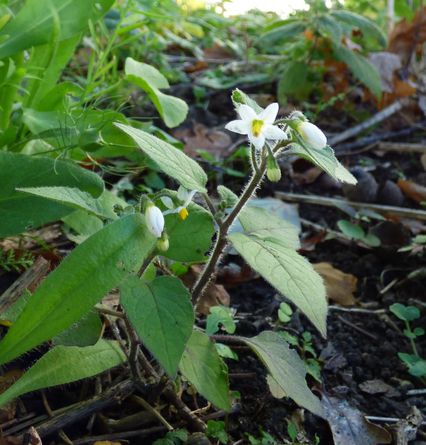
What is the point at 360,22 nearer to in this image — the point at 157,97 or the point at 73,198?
the point at 157,97

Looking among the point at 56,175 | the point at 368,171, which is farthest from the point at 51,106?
the point at 368,171

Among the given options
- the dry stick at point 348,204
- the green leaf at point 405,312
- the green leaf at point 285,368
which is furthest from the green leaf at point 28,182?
the dry stick at point 348,204

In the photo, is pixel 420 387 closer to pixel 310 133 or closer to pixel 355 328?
pixel 355 328

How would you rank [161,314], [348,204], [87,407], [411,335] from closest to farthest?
[161,314], [87,407], [411,335], [348,204]

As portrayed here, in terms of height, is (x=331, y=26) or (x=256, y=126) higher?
(x=256, y=126)

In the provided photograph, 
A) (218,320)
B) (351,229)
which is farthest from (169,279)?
(351,229)

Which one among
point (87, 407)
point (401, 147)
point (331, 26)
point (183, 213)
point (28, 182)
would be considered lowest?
point (401, 147)
